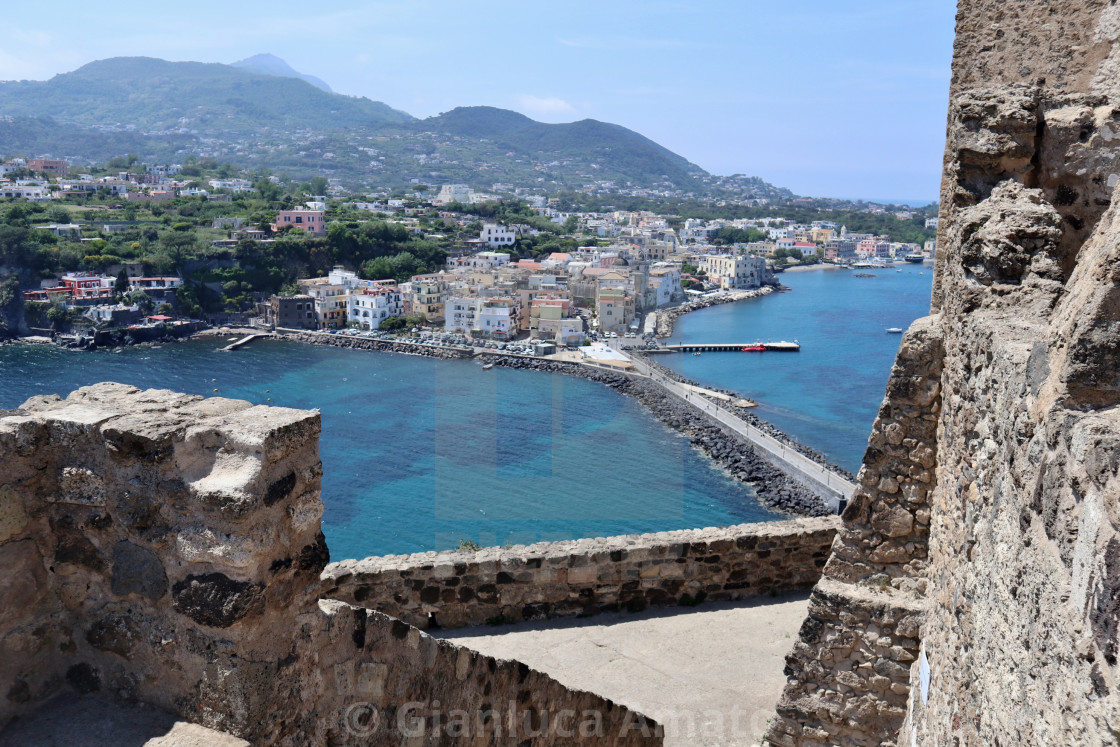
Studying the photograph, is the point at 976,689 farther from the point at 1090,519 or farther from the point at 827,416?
the point at 827,416

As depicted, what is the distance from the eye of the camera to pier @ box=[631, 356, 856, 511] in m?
30.0

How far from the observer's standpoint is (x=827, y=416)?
41.1m

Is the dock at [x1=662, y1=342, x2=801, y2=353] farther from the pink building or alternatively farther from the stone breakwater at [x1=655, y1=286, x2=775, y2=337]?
the pink building

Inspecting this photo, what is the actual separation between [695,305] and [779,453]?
43032 mm

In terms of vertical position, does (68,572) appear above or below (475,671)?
above

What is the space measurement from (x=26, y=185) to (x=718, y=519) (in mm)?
100171

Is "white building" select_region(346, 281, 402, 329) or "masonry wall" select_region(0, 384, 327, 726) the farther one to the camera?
"white building" select_region(346, 281, 402, 329)

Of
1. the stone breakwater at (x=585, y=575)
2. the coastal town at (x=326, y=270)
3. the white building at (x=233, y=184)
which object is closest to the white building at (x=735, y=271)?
the coastal town at (x=326, y=270)

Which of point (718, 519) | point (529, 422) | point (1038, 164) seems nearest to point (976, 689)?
point (1038, 164)

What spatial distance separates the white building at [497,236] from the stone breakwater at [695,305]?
2521 centimetres

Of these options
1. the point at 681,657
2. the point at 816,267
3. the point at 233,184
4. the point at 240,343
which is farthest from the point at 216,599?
the point at 233,184

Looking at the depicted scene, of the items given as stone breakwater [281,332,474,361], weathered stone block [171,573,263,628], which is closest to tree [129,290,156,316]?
stone breakwater [281,332,474,361]

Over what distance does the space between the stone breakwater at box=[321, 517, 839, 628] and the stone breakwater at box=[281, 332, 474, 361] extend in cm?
4779

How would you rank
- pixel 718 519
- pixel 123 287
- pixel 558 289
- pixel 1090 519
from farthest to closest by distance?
pixel 558 289
pixel 123 287
pixel 718 519
pixel 1090 519
